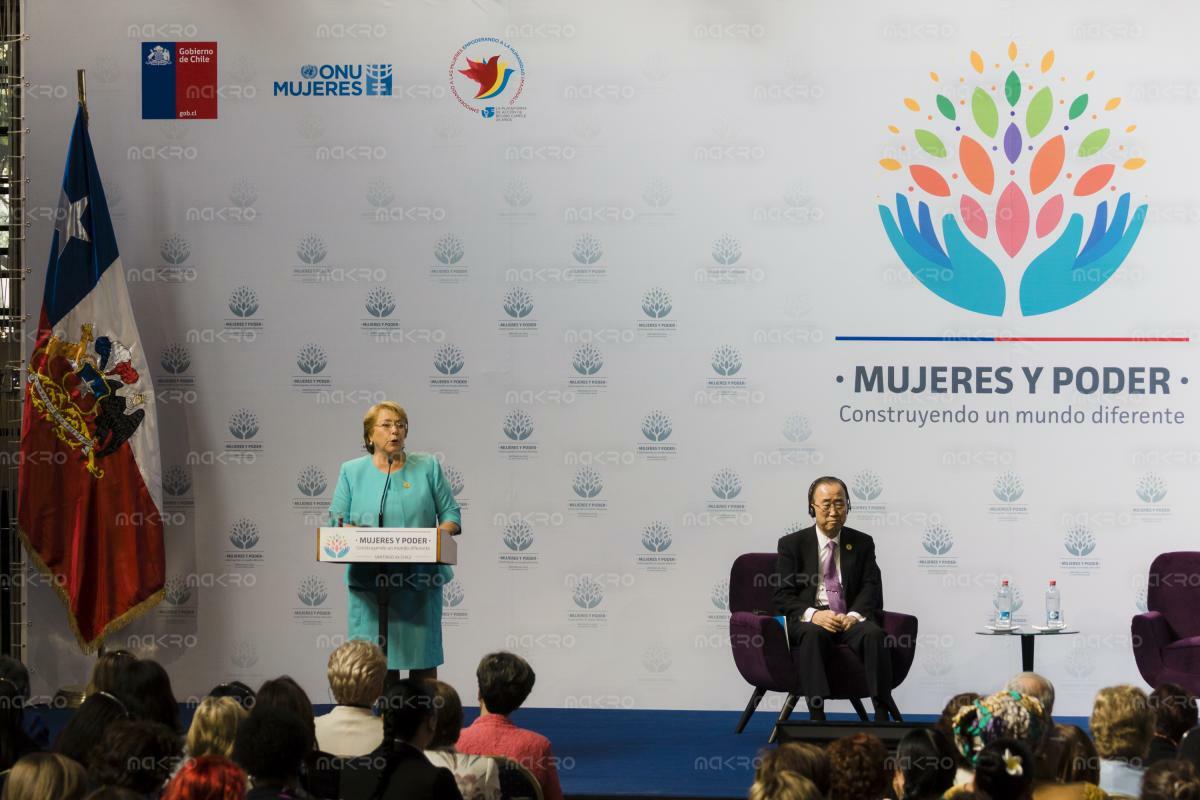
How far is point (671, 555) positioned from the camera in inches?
286

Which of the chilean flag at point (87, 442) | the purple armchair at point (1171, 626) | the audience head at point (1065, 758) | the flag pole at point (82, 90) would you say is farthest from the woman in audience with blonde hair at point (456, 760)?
the flag pole at point (82, 90)

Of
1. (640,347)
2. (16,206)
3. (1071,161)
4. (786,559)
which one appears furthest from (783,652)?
(16,206)

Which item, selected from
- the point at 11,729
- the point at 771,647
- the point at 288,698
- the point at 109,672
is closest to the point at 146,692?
the point at 109,672

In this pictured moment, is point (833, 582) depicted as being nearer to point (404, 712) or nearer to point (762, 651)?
point (762, 651)

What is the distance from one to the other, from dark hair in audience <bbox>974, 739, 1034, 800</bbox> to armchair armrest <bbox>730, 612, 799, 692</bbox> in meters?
3.26

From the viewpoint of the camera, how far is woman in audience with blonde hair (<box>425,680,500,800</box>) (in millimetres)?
3225

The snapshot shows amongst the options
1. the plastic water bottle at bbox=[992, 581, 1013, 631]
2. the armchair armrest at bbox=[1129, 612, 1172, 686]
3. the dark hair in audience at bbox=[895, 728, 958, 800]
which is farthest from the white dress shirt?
the dark hair in audience at bbox=[895, 728, 958, 800]

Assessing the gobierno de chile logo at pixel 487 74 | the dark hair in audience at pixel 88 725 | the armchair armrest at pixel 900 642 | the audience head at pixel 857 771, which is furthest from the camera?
the gobierno de chile logo at pixel 487 74

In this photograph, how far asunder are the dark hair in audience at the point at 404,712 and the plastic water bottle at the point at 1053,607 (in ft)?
13.9

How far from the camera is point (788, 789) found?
2.55m

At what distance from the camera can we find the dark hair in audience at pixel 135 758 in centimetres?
285

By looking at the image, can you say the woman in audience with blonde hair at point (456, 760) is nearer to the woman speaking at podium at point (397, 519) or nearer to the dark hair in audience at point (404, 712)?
the dark hair in audience at point (404, 712)

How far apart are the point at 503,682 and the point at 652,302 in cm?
385

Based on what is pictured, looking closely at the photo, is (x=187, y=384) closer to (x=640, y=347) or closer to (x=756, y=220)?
(x=640, y=347)
